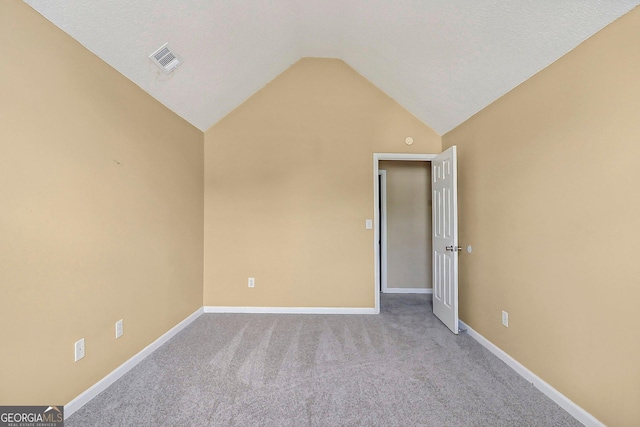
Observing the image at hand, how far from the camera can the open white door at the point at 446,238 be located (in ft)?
8.67

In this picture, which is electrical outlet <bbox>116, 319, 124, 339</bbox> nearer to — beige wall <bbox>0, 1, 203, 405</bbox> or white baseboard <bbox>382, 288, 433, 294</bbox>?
beige wall <bbox>0, 1, 203, 405</bbox>

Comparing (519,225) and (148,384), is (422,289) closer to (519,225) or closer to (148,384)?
(519,225)

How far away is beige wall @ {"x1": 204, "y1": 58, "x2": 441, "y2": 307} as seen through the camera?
3301 millimetres

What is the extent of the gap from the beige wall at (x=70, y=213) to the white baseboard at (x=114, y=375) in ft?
0.14

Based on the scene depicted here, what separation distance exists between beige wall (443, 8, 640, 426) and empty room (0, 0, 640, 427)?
0.01 meters

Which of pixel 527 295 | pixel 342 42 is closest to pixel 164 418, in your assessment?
pixel 527 295

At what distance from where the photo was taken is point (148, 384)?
6.13ft

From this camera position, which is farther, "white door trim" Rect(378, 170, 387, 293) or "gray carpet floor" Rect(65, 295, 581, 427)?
"white door trim" Rect(378, 170, 387, 293)

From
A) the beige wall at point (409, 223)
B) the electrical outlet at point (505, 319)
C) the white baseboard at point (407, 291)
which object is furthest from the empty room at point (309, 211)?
the beige wall at point (409, 223)

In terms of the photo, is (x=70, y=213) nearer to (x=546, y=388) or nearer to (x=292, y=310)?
(x=292, y=310)

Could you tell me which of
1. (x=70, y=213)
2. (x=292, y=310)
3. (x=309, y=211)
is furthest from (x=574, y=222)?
(x=70, y=213)

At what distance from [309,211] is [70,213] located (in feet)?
7.23

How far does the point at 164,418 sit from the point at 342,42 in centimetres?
355

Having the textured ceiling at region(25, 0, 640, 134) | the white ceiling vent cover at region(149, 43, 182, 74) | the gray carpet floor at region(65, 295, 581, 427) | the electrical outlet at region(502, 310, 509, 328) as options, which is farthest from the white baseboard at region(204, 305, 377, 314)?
the white ceiling vent cover at region(149, 43, 182, 74)
